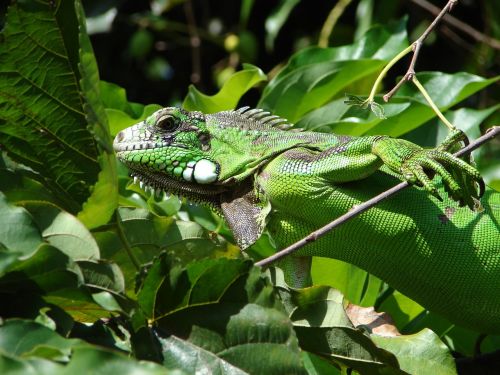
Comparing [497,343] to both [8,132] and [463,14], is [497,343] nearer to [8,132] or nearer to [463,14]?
[8,132]

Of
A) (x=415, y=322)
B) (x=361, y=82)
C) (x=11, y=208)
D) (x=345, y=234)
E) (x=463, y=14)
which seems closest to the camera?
(x=11, y=208)

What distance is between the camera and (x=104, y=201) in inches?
99.0

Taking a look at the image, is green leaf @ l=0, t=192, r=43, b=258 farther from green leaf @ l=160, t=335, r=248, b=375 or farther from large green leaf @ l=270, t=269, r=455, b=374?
large green leaf @ l=270, t=269, r=455, b=374

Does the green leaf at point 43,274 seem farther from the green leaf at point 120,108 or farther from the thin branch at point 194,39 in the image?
the thin branch at point 194,39

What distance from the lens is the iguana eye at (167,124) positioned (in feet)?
13.3

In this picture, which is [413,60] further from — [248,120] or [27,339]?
[27,339]

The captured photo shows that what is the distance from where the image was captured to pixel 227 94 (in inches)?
181

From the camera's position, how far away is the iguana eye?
4062 mm

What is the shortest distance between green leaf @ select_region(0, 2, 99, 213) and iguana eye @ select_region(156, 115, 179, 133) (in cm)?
135

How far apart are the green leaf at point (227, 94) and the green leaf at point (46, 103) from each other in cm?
179

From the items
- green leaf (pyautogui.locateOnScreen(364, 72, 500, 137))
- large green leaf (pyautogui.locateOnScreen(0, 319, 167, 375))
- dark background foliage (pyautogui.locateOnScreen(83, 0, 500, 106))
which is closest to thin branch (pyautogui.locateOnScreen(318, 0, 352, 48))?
dark background foliage (pyautogui.locateOnScreen(83, 0, 500, 106))

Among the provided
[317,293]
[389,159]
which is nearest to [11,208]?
[317,293]

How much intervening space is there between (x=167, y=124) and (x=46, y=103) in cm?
143

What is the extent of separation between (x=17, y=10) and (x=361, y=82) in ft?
9.93
